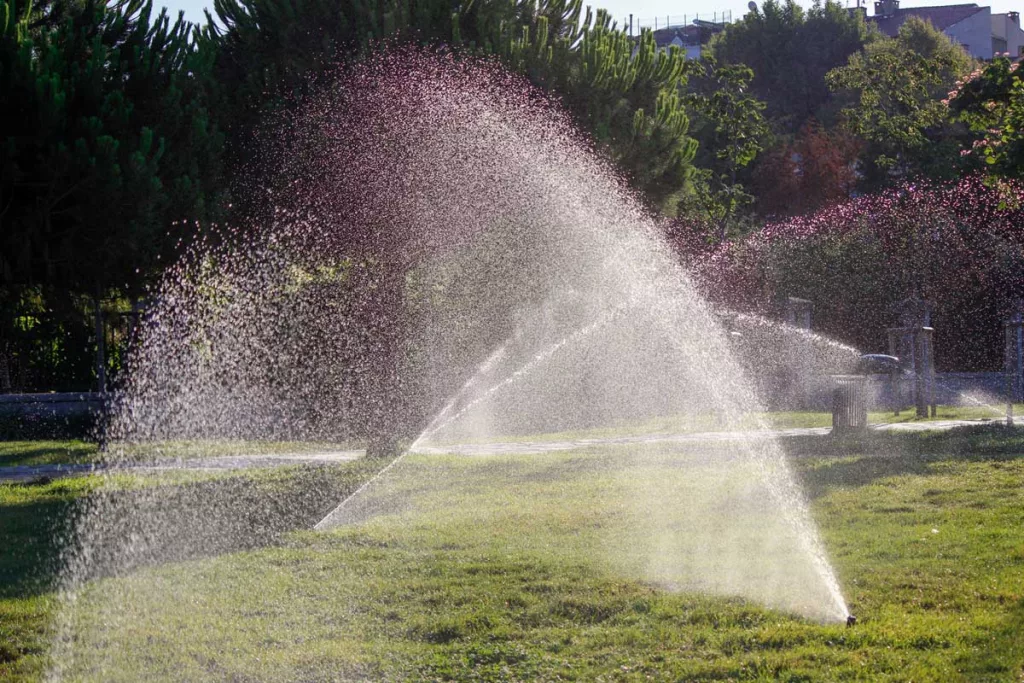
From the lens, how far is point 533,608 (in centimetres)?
586

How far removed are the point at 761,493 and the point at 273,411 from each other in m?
9.67

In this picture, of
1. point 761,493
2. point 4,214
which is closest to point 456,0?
point 4,214

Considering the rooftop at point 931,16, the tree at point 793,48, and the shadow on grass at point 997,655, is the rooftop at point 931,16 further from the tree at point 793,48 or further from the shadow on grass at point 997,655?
the shadow on grass at point 997,655

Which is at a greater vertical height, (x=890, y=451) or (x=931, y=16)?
(x=931, y=16)

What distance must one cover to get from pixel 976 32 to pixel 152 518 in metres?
60.2

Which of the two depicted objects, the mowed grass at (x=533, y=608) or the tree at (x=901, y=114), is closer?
the mowed grass at (x=533, y=608)

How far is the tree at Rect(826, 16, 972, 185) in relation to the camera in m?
22.1

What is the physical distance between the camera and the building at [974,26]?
60.1m

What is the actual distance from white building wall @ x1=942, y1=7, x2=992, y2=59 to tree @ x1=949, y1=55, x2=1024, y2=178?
162 feet

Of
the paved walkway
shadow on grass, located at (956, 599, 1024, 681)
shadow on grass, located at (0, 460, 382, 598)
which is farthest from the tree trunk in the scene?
shadow on grass, located at (956, 599, 1024, 681)

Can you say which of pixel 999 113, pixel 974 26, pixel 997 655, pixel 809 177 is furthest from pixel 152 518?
pixel 974 26

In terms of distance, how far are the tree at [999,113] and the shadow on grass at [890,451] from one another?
3073mm

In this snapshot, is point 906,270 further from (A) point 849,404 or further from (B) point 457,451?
(B) point 457,451

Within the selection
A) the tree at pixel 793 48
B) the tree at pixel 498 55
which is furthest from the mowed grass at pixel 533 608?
the tree at pixel 793 48
